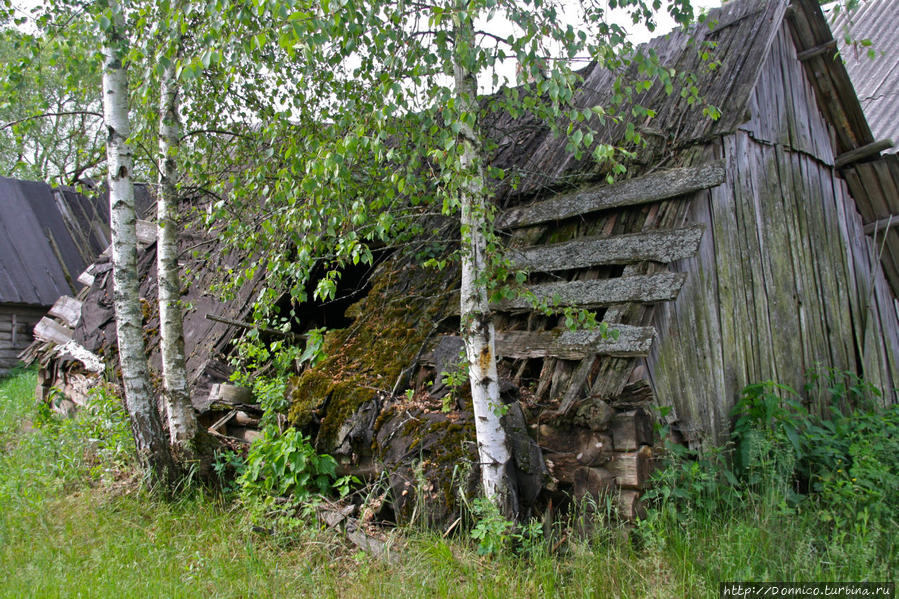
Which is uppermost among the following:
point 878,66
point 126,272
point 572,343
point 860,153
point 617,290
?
point 878,66

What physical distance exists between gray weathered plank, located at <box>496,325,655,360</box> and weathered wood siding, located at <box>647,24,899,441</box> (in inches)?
12.1

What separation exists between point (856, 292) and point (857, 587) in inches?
187

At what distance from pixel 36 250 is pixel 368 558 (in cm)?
1557

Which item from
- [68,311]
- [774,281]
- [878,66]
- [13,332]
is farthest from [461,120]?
[13,332]

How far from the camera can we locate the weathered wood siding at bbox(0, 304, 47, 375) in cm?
1477

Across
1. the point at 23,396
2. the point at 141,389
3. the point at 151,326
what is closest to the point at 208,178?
the point at 141,389

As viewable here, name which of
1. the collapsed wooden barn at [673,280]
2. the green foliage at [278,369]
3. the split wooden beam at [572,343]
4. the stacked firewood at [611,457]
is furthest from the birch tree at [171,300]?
the stacked firewood at [611,457]

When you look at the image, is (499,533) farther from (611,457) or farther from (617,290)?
(617,290)

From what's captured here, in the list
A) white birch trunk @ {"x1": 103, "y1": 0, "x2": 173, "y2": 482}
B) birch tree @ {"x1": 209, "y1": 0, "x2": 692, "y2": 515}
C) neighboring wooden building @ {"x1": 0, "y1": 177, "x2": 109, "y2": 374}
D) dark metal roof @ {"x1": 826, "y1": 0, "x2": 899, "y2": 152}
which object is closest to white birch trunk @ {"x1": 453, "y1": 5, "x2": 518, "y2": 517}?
birch tree @ {"x1": 209, "y1": 0, "x2": 692, "y2": 515}

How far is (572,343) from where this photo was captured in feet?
14.8

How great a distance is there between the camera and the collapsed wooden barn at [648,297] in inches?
166

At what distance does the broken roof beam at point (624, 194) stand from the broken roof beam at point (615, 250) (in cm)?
32

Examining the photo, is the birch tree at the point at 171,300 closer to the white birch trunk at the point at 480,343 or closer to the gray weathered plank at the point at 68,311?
the white birch trunk at the point at 480,343

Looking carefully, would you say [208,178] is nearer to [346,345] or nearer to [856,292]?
[346,345]
